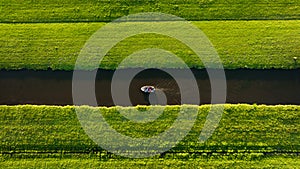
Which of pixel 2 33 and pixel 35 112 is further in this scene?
pixel 2 33

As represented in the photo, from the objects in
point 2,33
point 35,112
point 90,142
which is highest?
point 2,33

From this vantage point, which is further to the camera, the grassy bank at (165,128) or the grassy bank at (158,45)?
the grassy bank at (158,45)

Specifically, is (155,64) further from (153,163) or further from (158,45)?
(153,163)

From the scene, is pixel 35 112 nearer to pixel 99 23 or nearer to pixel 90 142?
pixel 90 142

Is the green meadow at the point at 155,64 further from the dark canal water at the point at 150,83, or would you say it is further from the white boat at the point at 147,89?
the white boat at the point at 147,89

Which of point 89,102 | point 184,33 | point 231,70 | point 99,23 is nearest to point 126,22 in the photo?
point 99,23

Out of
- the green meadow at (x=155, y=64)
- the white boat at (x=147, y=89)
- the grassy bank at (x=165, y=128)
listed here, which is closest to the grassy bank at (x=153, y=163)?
the green meadow at (x=155, y=64)

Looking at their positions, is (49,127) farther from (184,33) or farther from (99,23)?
(184,33)

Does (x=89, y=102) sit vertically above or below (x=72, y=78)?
below
